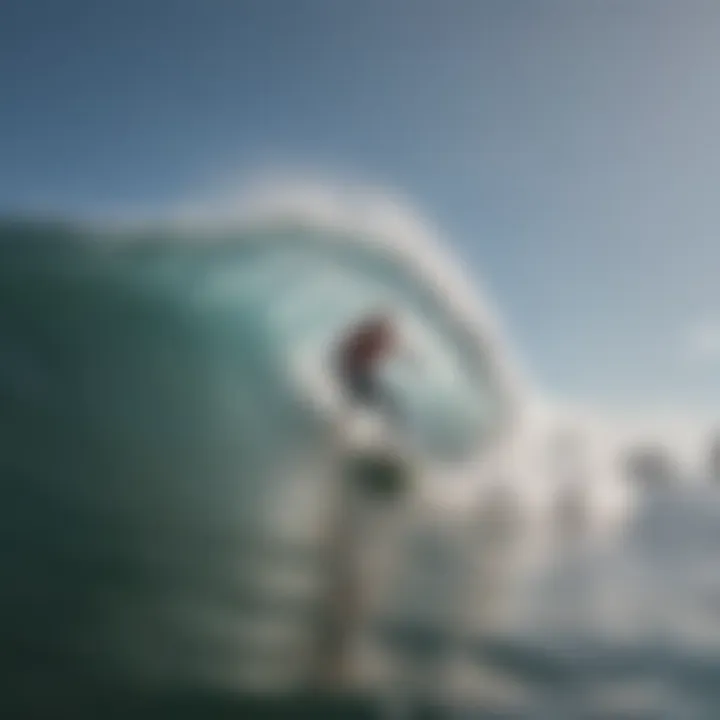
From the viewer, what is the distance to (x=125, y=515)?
3791 millimetres

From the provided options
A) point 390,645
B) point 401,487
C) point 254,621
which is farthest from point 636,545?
point 254,621

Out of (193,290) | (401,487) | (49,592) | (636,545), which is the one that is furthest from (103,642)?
(636,545)

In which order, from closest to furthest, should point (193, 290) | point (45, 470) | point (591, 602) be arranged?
1. point (591, 602)
2. point (45, 470)
3. point (193, 290)

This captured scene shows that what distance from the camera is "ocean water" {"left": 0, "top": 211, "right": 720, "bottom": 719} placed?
114 inches

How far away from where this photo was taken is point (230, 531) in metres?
3.75

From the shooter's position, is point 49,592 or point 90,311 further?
point 90,311

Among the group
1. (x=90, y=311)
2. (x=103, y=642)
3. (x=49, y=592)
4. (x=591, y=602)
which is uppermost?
(x=90, y=311)

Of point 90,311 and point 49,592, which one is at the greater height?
point 90,311

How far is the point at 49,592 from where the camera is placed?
3.25 m

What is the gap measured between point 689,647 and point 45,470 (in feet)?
9.03

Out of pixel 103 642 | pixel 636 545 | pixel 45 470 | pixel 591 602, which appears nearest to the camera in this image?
pixel 103 642

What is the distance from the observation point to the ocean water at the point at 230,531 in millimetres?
2898

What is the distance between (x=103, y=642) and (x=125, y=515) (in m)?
A: 0.87

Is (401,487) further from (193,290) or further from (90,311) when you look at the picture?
(90,311)
